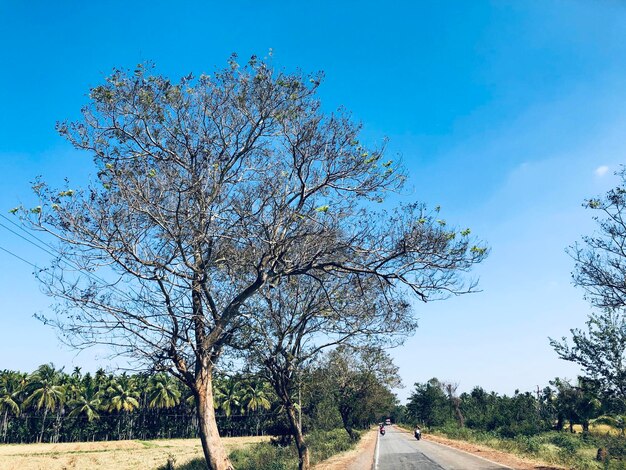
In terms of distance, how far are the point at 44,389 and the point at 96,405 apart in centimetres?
920

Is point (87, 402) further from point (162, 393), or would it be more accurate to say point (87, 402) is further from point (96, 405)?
point (162, 393)

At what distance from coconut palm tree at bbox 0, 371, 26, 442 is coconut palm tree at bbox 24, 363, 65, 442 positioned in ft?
5.02

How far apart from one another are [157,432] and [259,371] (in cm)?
8652

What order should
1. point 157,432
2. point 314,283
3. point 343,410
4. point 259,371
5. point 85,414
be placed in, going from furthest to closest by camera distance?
point 157,432 → point 85,414 → point 343,410 → point 259,371 → point 314,283

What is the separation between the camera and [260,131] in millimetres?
10445

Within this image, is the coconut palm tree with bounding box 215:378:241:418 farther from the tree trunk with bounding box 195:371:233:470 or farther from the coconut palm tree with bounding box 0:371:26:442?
the tree trunk with bounding box 195:371:233:470

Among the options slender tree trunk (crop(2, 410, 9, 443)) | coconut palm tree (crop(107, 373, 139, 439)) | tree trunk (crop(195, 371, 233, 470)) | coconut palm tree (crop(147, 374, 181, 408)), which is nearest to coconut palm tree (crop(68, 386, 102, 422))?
coconut palm tree (crop(107, 373, 139, 439))

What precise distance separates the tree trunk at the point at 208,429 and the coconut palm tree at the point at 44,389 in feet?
246

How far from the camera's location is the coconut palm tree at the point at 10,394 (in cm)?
6962

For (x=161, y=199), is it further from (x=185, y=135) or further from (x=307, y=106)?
(x=307, y=106)

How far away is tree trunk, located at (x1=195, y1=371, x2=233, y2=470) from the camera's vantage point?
361 inches

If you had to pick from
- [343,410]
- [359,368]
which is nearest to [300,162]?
[359,368]

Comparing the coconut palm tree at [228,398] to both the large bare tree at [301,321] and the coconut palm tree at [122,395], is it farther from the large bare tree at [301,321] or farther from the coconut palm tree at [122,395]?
the large bare tree at [301,321]

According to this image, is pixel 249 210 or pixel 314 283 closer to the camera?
pixel 249 210
